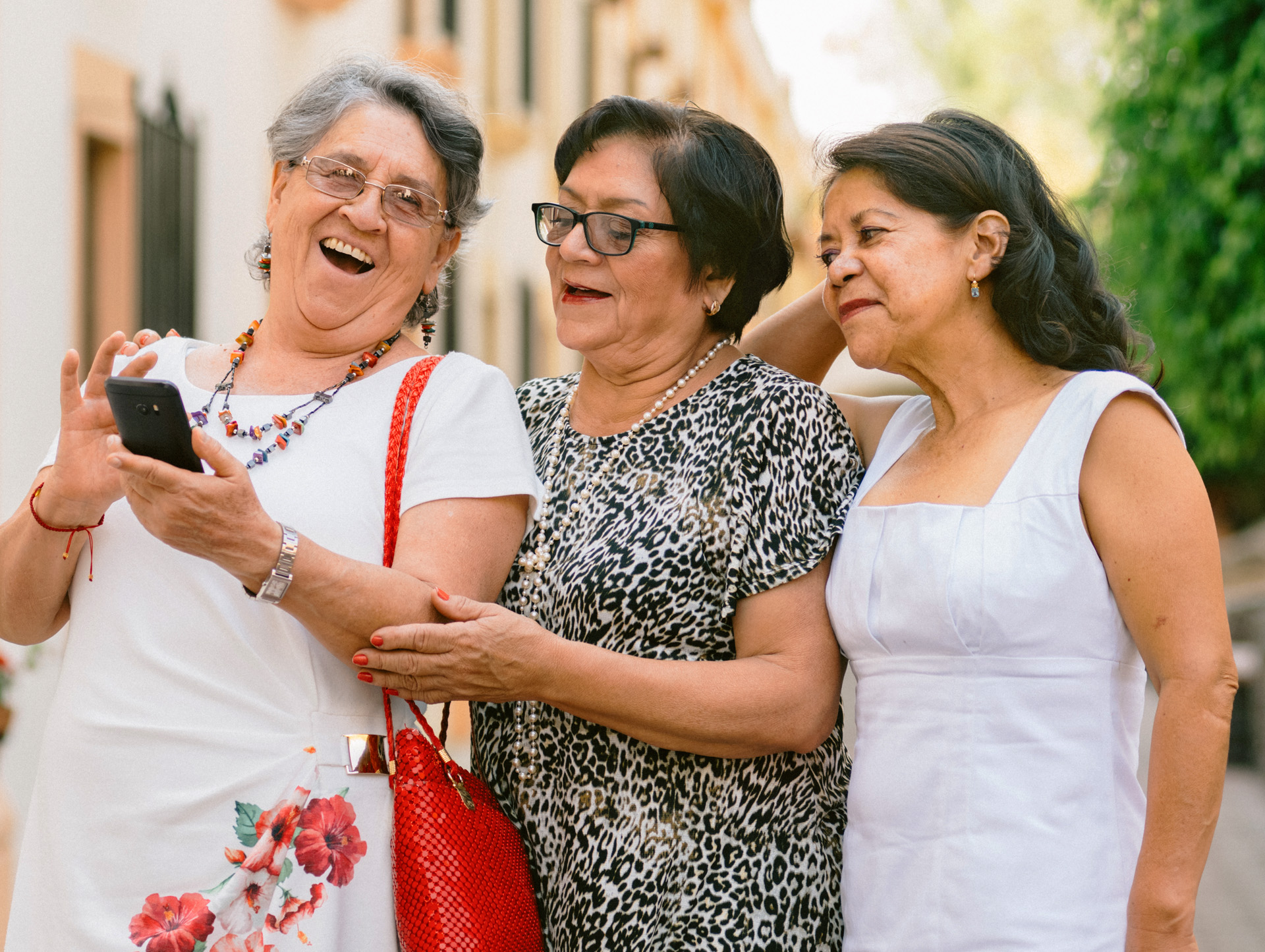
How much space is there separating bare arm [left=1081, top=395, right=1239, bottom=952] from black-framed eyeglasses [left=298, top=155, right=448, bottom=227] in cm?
133

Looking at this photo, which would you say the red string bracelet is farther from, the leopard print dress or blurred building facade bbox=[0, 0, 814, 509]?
blurred building facade bbox=[0, 0, 814, 509]

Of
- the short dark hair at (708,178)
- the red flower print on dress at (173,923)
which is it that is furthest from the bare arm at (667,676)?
the short dark hair at (708,178)

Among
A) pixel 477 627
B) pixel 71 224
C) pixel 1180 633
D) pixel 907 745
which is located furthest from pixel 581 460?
pixel 71 224

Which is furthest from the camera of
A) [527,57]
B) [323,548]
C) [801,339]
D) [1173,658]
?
[527,57]

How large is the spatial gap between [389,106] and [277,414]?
2.02 feet

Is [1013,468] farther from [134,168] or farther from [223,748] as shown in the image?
[134,168]

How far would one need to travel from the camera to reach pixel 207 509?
2041 mm

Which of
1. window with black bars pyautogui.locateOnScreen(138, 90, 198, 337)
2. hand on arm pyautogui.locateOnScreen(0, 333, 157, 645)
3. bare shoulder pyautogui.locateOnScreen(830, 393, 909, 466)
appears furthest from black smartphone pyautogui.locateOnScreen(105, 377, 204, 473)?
window with black bars pyautogui.locateOnScreen(138, 90, 198, 337)

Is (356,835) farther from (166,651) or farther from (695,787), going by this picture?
(695,787)

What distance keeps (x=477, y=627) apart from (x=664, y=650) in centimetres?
42

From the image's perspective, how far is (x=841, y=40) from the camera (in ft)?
92.1

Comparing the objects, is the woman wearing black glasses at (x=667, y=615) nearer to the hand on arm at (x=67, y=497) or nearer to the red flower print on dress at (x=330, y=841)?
the red flower print on dress at (x=330, y=841)

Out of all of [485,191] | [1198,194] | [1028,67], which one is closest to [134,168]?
[485,191]

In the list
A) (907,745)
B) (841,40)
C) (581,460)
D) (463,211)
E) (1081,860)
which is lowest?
(1081,860)
